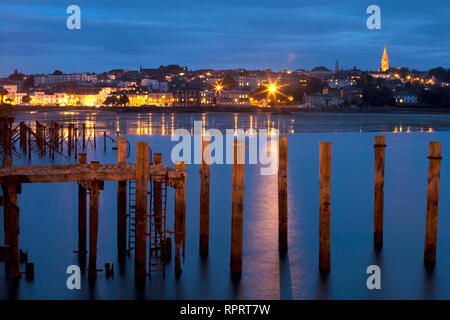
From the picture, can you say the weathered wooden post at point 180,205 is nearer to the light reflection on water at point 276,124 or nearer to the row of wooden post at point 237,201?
the row of wooden post at point 237,201

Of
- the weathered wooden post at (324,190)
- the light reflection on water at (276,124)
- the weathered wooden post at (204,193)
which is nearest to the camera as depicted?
the weathered wooden post at (324,190)

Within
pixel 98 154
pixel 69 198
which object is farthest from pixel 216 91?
pixel 69 198

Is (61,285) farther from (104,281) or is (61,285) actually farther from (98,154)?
(98,154)

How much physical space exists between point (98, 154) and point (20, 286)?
80.8ft

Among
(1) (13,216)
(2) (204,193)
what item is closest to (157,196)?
(2) (204,193)

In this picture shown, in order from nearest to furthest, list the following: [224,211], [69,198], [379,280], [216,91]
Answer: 1. [379,280]
2. [224,211]
3. [69,198]
4. [216,91]

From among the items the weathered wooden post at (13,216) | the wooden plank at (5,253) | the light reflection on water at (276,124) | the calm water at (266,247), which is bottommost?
the calm water at (266,247)

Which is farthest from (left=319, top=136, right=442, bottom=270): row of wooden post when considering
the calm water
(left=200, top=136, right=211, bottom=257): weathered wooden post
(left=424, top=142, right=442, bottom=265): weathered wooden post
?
(left=200, top=136, right=211, bottom=257): weathered wooden post

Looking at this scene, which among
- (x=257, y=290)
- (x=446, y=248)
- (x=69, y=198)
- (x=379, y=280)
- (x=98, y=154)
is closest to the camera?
(x=257, y=290)

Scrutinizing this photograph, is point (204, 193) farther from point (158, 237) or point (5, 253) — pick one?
point (5, 253)

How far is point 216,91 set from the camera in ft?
559

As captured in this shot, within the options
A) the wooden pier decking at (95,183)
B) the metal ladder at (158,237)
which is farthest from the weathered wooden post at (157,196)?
the wooden pier decking at (95,183)

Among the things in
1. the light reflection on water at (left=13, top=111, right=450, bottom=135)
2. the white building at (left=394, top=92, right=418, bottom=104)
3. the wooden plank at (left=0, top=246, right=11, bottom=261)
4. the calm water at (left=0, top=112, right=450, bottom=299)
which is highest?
the white building at (left=394, top=92, right=418, bottom=104)

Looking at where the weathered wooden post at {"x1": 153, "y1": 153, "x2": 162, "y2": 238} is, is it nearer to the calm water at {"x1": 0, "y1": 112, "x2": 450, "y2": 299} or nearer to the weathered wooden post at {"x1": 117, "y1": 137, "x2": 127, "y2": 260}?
the weathered wooden post at {"x1": 117, "y1": 137, "x2": 127, "y2": 260}
